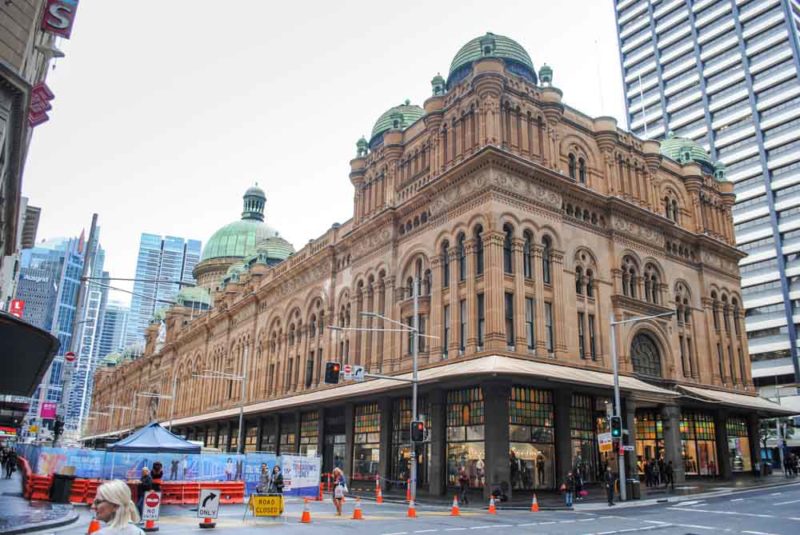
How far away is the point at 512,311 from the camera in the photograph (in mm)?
34750

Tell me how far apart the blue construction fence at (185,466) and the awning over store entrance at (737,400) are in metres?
25.9

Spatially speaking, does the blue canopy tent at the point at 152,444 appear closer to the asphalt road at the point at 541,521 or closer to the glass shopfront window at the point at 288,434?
the asphalt road at the point at 541,521

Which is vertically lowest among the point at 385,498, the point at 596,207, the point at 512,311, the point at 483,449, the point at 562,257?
the point at 385,498

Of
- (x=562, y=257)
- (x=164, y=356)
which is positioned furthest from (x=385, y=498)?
(x=164, y=356)

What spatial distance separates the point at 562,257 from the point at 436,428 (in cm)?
1269

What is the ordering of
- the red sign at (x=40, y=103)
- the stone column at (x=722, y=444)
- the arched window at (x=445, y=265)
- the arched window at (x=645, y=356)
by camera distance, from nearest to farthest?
the red sign at (x=40, y=103) → the arched window at (x=445, y=265) → the arched window at (x=645, y=356) → the stone column at (x=722, y=444)

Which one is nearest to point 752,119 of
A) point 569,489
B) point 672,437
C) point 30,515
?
point 672,437

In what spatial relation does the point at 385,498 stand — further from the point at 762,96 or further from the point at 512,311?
the point at 762,96

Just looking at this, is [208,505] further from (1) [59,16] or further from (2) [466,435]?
(1) [59,16]

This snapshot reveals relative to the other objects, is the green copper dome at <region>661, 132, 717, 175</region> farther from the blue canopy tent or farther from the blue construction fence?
the blue canopy tent

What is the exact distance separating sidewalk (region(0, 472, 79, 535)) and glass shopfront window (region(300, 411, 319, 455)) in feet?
77.0

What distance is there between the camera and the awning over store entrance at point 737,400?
41.4 metres

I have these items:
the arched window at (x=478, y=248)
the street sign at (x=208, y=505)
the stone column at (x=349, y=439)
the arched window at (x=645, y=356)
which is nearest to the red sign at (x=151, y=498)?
the street sign at (x=208, y=505)

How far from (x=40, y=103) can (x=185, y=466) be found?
60.0 ft
